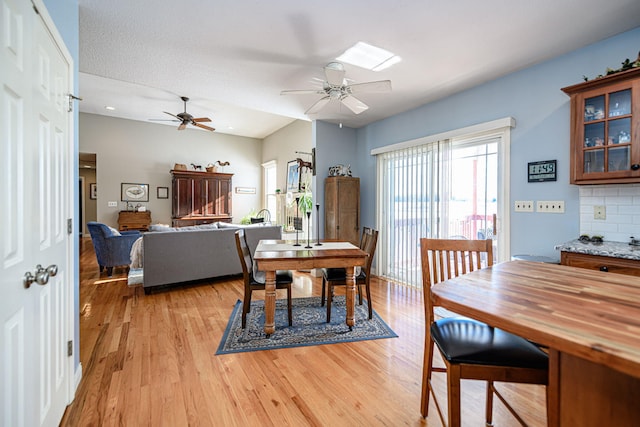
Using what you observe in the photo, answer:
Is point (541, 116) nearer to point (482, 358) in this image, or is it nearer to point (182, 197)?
point (482, 358)

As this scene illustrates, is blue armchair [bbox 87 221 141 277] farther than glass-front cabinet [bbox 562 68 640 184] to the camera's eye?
Yes

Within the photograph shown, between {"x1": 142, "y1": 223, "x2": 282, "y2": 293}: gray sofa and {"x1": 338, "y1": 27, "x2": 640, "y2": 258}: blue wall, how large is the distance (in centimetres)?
355

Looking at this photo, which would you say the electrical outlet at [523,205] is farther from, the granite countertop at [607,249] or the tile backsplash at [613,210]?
the granite countertop at [607,249]

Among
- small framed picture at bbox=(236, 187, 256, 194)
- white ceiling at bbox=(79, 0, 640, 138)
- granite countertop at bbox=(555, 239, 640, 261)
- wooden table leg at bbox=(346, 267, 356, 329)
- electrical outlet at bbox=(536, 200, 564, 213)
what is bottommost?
wooden table leg at bbox=(346, 267, 356, 329)

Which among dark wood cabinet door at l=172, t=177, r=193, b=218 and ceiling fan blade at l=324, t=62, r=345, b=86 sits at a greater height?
ceiling fan blade at l=324, t=62, r=345, b=86

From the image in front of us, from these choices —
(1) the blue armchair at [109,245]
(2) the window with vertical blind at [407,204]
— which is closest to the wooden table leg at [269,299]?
(2) the window with vertical blind at [407,204]

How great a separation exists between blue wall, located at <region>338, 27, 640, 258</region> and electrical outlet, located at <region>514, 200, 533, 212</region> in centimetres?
4

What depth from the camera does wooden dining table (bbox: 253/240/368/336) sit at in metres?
2.40

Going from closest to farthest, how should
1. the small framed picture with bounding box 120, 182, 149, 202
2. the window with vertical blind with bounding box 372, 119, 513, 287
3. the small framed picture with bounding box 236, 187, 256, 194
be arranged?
the window with vertical blind with bounding box 372, 119, 513, 287 → the small framed picture with bounding box 120, 182, 149, 202 → the small framed picture with bounding box 236, 187, 256, 194

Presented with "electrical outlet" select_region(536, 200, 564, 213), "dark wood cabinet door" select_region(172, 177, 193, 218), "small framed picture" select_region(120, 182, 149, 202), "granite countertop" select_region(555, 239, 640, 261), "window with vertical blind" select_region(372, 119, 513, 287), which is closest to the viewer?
"granite countertop" select_region(555, 239, 640, 261)

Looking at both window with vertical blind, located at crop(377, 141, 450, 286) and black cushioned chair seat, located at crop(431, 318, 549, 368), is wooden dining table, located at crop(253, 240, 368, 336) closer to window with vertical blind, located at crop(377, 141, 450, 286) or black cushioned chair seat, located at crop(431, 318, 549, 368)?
black cushioned chair seat, located at crop(431, 318, 549, 368)

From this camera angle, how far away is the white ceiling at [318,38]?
1.97 metres

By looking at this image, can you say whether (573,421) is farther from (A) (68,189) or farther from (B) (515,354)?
(A) (68,189)

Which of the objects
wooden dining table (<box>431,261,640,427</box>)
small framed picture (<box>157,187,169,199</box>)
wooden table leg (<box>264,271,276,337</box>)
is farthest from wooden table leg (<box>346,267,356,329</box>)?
small framed picture (<box>157,187,169,199</box>)
